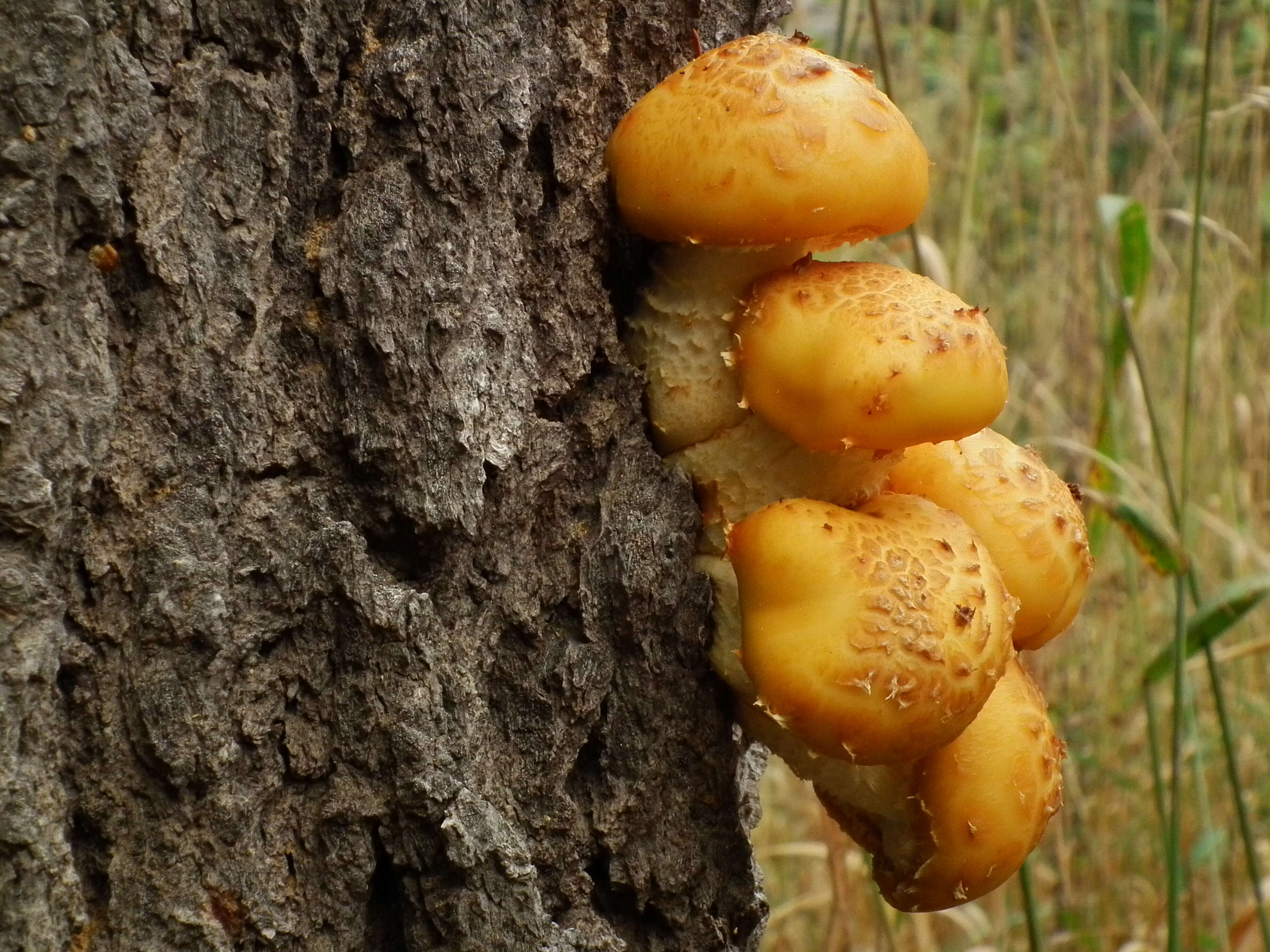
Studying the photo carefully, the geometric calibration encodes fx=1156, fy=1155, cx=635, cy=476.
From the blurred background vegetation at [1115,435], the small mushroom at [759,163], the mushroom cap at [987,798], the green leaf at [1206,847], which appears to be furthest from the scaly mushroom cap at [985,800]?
the blurred background vegetation at [1115,435]

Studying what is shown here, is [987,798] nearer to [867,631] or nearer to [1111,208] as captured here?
[867,631]

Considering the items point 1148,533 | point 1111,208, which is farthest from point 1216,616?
point 1111,208

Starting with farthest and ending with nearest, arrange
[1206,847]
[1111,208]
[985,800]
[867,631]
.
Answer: [1206,847], [1111,208], [985,800], [867,631]

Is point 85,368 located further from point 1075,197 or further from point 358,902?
point 1075,197

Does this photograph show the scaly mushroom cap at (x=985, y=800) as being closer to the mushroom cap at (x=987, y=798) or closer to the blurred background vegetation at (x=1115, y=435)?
the mushroom cap at (x=987, y=798)

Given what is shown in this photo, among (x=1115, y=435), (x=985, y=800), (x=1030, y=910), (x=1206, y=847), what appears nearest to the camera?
(x=985, y=800)

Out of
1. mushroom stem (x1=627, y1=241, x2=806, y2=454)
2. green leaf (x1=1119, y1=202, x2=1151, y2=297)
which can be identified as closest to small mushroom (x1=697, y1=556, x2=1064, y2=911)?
mushroom stem (x1=627, y1=241, x2=806, y2=454)

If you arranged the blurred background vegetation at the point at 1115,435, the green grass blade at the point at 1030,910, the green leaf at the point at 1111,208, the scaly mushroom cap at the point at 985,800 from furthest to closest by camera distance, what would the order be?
the blurred background vegetation at the point at 1115,435
the green leaf at the point at 1111,208
the green grass blade at the point at 1030,910
the scaly mushroom cap at the point at 985,800
